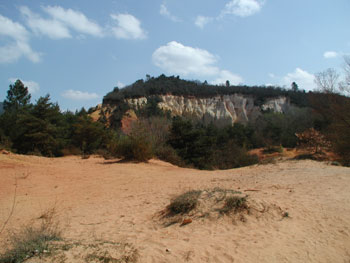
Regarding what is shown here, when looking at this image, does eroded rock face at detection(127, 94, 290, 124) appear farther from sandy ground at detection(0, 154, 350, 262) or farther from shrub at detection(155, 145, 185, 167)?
sandy ground at detection(0, 154, 350, 262)

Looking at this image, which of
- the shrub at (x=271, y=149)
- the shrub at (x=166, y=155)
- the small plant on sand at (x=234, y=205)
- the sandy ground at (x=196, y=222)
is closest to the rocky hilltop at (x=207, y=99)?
the shrub at (x=271, y=149)

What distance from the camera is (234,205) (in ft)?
13.9

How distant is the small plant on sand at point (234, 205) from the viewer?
13.6 feet

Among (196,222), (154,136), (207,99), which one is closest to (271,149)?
(154,136)

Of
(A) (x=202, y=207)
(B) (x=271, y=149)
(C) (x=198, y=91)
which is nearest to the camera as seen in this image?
(A) (x=202, y=207)

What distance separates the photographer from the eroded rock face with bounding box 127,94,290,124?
55.4m

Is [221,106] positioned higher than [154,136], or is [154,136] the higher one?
[221,106]

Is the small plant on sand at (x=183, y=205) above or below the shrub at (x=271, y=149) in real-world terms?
above

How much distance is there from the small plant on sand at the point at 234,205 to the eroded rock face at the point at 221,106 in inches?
1906

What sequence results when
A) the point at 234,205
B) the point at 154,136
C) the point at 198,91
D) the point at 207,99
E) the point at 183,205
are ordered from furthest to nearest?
the point at 198,91 < the point at 207,99 < the point at 154,136 < the point at 183,205 < the point at 234,205

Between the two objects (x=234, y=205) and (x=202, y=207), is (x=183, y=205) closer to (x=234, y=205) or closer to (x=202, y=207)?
(x=202, y=207)

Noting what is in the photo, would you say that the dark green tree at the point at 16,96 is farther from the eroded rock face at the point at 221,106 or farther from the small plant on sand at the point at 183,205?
the small plant on sand at the point at 183,205

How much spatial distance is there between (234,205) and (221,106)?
5521cm

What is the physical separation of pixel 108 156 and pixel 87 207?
900cm
